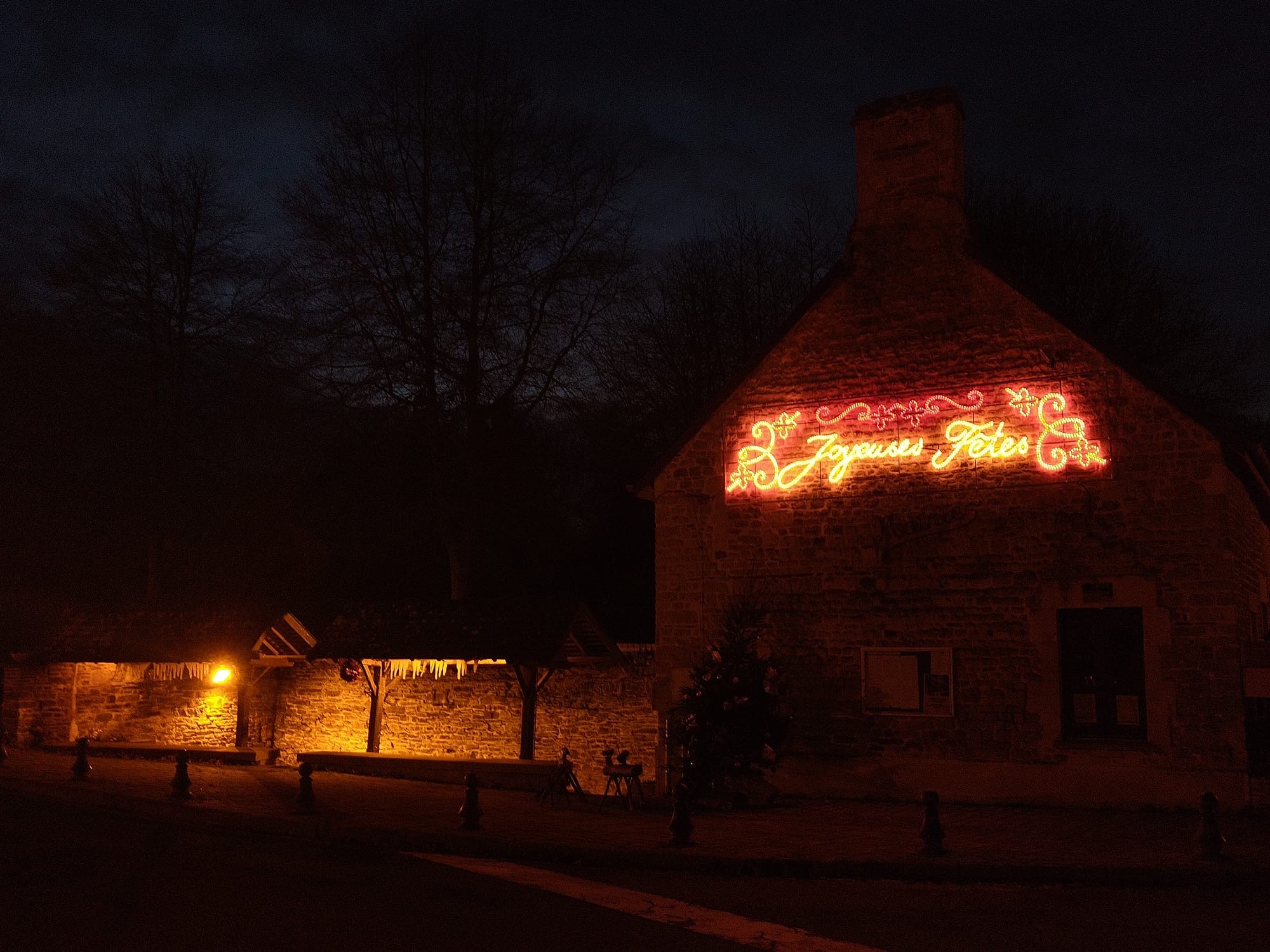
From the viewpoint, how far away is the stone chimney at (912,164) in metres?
15.6

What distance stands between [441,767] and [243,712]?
18.3ft

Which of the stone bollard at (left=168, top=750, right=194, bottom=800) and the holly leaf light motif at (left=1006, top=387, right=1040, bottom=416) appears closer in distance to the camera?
the stone bollard at (left=168, top=750, right=194, bottom=800)

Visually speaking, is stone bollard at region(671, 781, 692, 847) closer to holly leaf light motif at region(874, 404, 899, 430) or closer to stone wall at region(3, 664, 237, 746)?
holly leaf light motif at region(874, 404, 899, 430)

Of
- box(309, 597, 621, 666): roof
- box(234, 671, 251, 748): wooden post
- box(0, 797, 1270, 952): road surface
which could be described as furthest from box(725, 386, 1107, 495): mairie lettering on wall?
Result: box(234, 671, 251, 748): wooden post

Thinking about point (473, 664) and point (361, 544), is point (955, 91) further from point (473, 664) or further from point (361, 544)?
point (361, 544)

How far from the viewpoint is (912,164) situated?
15.8m

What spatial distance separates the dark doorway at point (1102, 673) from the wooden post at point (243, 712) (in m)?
14.1

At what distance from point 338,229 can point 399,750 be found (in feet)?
38.3

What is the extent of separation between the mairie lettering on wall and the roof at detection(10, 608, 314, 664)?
9867 mm

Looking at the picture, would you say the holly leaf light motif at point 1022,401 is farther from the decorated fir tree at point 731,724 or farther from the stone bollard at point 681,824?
the stone bollard at point 681,824

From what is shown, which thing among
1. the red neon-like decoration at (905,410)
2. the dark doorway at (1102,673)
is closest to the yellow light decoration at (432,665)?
the red neon-like decoration at (905,410)

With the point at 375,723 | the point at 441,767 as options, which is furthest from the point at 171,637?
the point at 441,767

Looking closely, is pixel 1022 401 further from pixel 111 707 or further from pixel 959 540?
A: pixel 111 707

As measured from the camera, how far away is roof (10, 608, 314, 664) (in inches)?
806
